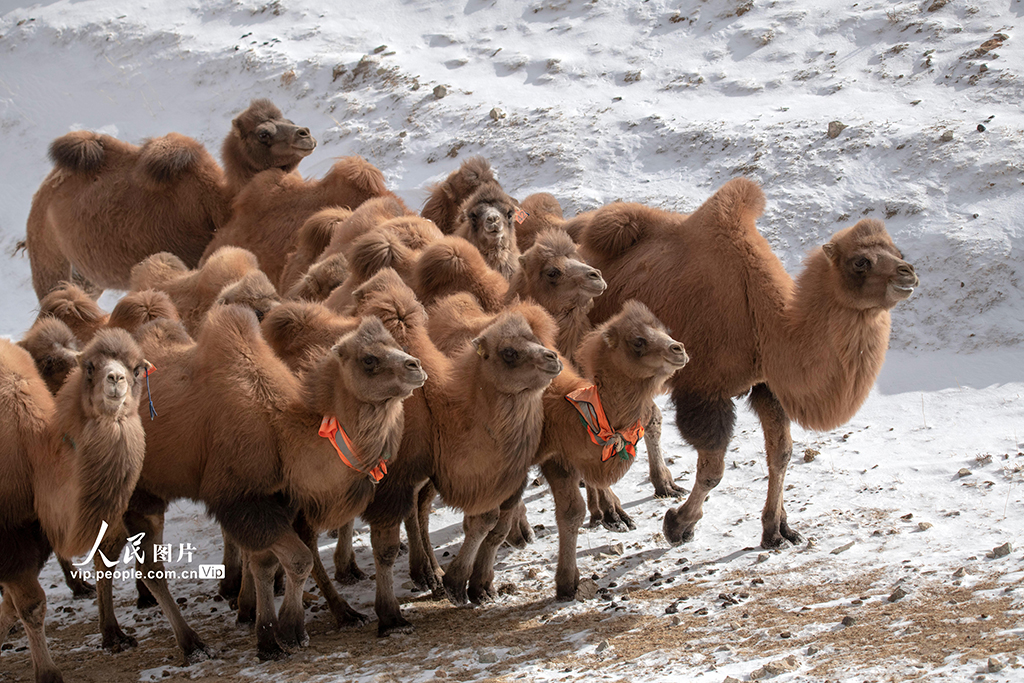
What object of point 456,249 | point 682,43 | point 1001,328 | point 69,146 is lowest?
point 1001,328

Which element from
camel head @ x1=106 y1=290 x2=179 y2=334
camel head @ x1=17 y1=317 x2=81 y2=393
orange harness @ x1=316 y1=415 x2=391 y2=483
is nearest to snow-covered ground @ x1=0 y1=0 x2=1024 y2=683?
orange harness @ x1=316 y1=415 x2=391 y2=483

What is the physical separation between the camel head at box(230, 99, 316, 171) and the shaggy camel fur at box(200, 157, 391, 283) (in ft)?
0.72

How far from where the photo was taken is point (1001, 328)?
1002 centimetres

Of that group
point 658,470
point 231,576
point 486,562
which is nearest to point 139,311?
point 231,576

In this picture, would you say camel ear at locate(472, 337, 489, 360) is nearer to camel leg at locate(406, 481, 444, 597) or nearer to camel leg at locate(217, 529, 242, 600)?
camel leg at locate(406, 481, 444, 597)

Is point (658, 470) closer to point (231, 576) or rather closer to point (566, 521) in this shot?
point (566, 521)

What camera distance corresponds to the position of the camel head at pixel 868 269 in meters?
6.64

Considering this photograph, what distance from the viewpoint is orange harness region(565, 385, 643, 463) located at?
612 cm

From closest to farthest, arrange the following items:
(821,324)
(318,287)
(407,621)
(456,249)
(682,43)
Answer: (407,621) < (821,324) < (456,249) < (318,287) < (682,43)

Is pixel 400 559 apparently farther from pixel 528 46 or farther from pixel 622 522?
pixel 528 46

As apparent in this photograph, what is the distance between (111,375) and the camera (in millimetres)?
5297

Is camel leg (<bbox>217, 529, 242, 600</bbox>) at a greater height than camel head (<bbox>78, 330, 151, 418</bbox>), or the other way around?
camel head (<bbox>78, 330, 151, 418</bbox>)

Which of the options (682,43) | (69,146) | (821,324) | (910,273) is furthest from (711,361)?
(682,43)

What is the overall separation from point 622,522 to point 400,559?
1624mm
